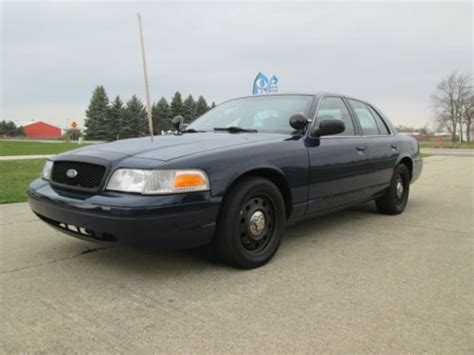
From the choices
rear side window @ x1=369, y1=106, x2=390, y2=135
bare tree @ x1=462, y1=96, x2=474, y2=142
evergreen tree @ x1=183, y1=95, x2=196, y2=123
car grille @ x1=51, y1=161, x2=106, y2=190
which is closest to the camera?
car grille @ x1=51, y1=161, x2=106, y2=190

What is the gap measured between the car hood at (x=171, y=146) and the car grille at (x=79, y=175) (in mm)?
102

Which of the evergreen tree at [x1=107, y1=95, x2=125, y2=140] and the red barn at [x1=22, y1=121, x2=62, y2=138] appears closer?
the evergreen tree at [x1=107, y1=95, x2=125, y2=140]

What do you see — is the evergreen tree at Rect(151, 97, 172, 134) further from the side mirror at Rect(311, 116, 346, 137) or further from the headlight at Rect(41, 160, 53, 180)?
the side mirror at Rect(311, 116, 346, 137)

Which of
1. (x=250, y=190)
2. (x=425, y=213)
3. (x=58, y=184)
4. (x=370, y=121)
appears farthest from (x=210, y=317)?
(x=425, y=213)

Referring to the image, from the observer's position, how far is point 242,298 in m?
2.85

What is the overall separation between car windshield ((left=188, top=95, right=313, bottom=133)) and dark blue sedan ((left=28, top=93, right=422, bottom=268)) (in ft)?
0.04

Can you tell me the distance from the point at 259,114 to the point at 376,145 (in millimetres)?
1644

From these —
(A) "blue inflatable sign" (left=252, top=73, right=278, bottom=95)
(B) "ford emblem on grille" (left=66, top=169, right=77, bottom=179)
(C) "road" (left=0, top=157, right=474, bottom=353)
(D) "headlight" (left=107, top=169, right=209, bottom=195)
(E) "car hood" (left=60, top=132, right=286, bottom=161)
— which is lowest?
(C) "road" (left=0, top=157, right=474, bottom=353)

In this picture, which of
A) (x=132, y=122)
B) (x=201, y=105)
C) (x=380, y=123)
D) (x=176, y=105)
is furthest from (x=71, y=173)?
(x=201, y=105)

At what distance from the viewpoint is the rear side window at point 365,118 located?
5.05m

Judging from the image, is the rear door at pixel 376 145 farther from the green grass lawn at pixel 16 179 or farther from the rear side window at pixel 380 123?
the green grass lawn at pixel 16 179

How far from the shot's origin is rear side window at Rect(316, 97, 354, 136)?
14.3ft

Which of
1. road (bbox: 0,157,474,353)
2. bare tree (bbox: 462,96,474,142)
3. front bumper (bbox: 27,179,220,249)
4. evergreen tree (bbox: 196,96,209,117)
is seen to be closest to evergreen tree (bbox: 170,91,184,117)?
evergreen tree (bbox: 196,96,209,117)

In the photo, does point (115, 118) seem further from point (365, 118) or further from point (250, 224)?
point (250, 224)
